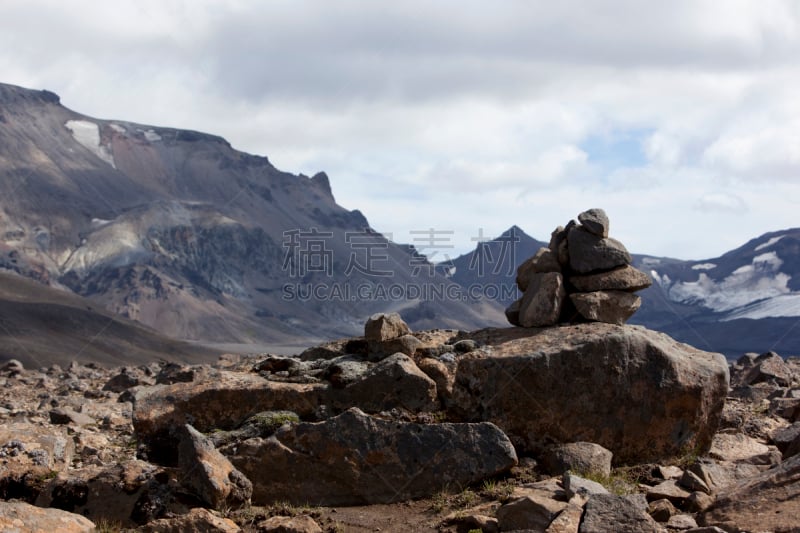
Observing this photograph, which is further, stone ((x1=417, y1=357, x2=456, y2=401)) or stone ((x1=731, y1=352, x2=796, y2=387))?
stone ((x1=731, y1=352, x2=796, y2=387))

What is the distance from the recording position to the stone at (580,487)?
35.5ft

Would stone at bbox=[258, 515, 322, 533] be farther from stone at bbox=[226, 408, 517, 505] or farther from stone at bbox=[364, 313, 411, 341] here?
stone at bbox=[364, 313, 411, 341]

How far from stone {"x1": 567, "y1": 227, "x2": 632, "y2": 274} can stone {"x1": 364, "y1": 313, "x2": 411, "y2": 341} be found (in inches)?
142

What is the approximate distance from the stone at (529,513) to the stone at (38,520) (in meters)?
5.29

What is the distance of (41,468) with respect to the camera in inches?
495

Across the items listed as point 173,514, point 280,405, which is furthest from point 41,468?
point 280,405

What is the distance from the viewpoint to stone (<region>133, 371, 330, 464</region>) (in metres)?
14.2

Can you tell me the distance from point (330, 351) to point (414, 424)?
4627mm

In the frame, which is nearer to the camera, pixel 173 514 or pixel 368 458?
pixel 173 514

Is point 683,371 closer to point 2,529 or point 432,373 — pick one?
point 432,373

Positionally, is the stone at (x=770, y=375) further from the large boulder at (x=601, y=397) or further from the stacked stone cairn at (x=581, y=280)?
the large boulder at (x=601, y=397)

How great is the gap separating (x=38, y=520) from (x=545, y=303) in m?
9.39

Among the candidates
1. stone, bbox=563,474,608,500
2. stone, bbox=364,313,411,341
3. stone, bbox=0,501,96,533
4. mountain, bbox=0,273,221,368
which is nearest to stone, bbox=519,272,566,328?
stone, bbox=364,313,411,341

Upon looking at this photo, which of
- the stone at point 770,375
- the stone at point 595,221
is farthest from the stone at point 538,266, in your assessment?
the stone at point 770,375
